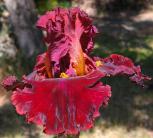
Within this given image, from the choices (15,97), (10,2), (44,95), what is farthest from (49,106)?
(10,2)

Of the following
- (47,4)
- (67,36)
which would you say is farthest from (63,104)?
(47,4)

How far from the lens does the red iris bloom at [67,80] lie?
2096 mm

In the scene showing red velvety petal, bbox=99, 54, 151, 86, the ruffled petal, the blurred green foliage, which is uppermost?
the ruffled petal

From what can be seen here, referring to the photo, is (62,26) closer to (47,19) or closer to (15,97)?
(47,19)

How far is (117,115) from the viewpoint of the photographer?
20.5 feet

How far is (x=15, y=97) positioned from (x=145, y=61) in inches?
242

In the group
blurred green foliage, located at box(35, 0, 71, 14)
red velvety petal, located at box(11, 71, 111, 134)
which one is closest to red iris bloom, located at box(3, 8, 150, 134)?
red velvety petal, located at box(11, 71, 111, 134)

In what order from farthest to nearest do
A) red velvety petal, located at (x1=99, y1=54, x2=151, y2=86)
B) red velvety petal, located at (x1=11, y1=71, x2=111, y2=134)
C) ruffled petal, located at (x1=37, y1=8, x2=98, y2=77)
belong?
red velvety petal, located at (x1=99, y1=54, x2=151, y2=86), ruffled petal, located at (x1=37, y1=8, x2=98, y2=77), red velvety petal, located at (x1=11, y1=71, x2=111, y2=134)

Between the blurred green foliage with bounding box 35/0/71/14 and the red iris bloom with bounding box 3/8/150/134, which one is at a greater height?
the red iris bloom with bounding box 3/8/150/134

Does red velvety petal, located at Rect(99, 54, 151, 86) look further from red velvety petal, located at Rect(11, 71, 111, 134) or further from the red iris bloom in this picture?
red velvety petal, located at Rect(11, 71, 111, 134)

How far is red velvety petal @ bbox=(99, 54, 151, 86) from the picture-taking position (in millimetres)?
2570

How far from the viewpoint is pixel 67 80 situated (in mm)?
2211

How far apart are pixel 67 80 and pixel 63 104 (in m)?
0.15

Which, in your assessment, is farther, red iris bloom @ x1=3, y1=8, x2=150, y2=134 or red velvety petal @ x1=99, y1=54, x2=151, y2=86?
red velvety petal @ x1=99, y1=54, x2=151, y2=86
